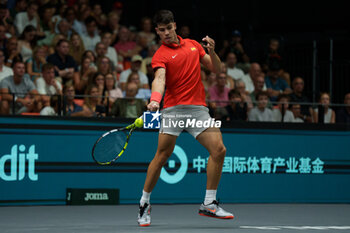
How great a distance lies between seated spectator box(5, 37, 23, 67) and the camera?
459 inches

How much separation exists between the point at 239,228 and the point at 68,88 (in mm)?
4812

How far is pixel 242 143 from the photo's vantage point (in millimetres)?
10320

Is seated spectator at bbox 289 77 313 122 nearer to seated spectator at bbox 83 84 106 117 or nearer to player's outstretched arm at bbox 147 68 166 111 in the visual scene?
seated spectator at bbox 83 84 106 117

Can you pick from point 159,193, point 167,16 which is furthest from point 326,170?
point 167,16

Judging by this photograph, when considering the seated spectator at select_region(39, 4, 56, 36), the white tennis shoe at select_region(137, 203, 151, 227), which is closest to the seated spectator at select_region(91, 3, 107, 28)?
the seated spectator at select_region(39, 4, 56, 36)

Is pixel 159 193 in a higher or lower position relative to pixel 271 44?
lower

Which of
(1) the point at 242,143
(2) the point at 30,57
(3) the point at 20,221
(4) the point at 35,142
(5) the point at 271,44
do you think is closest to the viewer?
(3) the point at 20,221

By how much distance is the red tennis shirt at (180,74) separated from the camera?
6.99 m

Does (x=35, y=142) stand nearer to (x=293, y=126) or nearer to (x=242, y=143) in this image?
(x=242, y=143)

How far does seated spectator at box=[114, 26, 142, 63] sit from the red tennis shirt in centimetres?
709

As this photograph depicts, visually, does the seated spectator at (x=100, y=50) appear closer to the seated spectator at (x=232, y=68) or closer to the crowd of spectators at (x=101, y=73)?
the crowd of spectators at (x=101, y=73)

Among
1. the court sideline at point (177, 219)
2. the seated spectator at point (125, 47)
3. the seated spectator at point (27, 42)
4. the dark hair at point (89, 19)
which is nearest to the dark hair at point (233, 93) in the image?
the court sideline at point (177, 219)

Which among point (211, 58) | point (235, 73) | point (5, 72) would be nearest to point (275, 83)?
point (235, 73)

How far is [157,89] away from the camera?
6641mm
